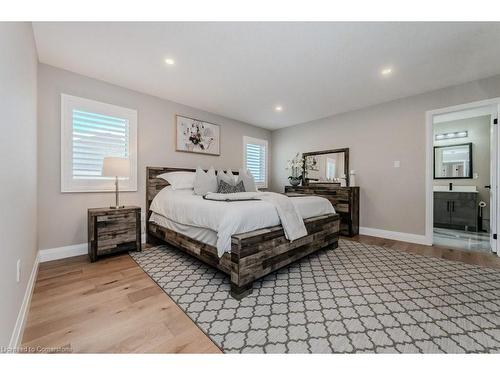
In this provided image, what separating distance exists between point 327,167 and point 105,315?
4308 mm

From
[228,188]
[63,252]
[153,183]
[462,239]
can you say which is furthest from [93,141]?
[462,239]

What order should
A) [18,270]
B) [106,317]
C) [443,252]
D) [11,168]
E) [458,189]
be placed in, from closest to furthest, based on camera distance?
[11,168], [18,270], [106,317], [443,252], [458,189]

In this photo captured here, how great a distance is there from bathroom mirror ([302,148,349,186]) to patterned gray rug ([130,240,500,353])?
2.07m

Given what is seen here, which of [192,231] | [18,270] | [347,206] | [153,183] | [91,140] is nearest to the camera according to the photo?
[18,270]

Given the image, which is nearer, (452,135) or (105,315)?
(105,315)

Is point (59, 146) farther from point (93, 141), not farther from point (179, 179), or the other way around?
point (179, 179)

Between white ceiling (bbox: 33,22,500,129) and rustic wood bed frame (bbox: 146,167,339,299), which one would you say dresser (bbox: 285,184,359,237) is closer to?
A: rustic wood bed frame (bbox: 146,167,339,299)

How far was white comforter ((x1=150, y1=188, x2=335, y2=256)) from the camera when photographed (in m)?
1.86

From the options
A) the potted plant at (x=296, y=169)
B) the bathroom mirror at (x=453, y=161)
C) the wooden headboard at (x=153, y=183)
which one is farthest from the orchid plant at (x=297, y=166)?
the bathroom mirror at (x=453, y=161)

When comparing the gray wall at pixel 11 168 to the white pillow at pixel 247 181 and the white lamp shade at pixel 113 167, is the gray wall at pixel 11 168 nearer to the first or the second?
the white lamp shade at pixel 113 167

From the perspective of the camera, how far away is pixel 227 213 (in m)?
1.91

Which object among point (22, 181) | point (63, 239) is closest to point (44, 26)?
point (22, 181)

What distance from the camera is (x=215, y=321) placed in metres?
1.50

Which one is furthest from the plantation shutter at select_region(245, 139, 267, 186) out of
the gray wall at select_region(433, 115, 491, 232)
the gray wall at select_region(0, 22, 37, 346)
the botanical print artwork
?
the gray wall at select_region(433, 115, 491, 232)
